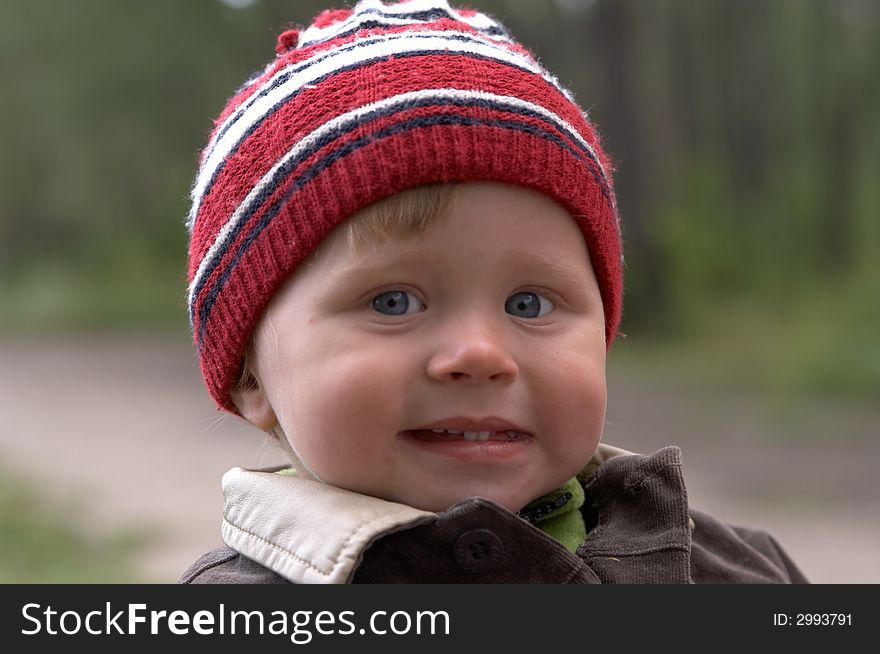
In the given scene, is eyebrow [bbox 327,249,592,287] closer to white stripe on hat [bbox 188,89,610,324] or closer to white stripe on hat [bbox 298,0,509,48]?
white stripe on hat [bbox 188,89,610,324]

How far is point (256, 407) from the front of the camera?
1716 mm

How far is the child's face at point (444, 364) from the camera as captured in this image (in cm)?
146

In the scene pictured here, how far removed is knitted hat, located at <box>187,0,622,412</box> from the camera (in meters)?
1.54

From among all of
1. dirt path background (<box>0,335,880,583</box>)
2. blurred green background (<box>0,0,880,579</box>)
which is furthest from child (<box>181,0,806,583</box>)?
blurred green background (<box>0,0,880,579</box>)

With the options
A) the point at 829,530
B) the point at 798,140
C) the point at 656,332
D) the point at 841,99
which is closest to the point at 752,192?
the point at 798,140

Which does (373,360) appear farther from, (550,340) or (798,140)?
(798,140)

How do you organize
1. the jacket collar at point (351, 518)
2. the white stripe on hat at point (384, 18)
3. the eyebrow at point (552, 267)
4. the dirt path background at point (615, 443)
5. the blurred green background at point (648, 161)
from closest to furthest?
1. the jacket collar at point (351, 518)
2. the eyebrow at point (552, 267)
3. the white stripe on hat at point (384, 18)
4. the dirt path background at point (615, 443)
5. the blurred green background at point (648, 161)

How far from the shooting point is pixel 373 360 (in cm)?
146

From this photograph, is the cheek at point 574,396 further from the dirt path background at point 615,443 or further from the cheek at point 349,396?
the dirt path background at point 615,443

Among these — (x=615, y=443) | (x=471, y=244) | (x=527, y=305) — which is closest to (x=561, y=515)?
(x=527, y=305)

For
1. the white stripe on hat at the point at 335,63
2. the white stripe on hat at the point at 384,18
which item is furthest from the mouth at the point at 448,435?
the white stripe on hat at the point at 384,18

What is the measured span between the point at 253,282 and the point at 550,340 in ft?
1.54

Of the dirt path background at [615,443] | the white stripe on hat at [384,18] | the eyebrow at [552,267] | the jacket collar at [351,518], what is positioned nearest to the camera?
the jacket collar at [351,518]

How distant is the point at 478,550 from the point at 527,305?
37 centimetres
